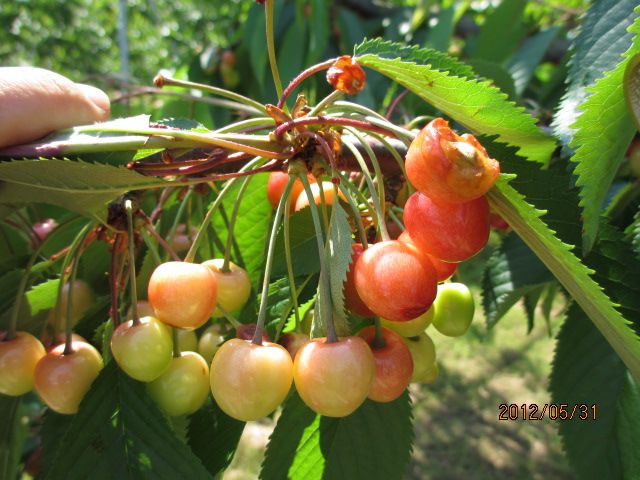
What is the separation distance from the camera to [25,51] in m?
7.55

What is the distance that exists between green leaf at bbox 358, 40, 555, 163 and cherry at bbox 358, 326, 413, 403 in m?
0.29

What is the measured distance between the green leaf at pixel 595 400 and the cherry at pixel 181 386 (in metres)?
0.61

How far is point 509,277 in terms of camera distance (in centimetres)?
103

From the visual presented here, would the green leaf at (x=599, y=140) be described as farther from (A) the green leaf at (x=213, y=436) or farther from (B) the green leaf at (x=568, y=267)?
(A) the green leaf at (x=213, y=436)

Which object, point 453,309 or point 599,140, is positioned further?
point 453,309

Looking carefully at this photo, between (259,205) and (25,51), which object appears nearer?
(259,205)

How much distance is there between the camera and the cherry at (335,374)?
1.95 ft

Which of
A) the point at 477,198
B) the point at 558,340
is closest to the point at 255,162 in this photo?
the point at 477,198

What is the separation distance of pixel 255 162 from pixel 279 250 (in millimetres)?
154

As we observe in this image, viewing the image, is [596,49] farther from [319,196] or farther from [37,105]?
[37,105]

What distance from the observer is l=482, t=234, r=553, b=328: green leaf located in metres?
0.99

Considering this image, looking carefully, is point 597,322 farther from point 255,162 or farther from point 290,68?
point 290,68

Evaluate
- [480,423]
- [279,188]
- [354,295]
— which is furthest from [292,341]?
[480,423]

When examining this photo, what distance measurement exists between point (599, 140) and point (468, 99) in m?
0.15
